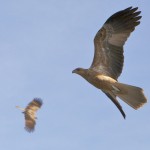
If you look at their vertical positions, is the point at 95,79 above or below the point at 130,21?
below

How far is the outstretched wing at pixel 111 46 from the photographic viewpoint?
16562 mm

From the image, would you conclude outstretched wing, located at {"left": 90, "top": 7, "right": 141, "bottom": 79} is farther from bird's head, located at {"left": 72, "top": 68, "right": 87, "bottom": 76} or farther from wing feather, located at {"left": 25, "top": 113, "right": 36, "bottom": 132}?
wing feather, located at {"left": 25, "top": 113, "right": 36, "bottom": 132}

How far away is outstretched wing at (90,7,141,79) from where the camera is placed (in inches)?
652

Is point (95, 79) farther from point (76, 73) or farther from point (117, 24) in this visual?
point (117, 24)

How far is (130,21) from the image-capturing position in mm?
16312

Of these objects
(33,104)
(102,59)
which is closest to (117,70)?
(102,59)

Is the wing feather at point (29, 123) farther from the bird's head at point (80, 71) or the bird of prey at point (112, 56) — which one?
the bird's head at point (80, 71)

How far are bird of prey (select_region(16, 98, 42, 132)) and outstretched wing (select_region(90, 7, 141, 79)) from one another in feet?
22.9

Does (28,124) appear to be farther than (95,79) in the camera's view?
Yes

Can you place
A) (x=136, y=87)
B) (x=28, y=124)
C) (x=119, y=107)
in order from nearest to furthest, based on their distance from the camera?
1. (x=136, y=87)
2. (x=119, y=107)
3. (x=28, y=124)

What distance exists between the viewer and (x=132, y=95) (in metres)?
15.7

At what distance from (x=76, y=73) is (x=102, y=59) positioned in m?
0.87

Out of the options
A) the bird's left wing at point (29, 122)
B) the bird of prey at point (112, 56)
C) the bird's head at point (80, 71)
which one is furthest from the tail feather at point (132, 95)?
the bird's left wing at point (29, 122)

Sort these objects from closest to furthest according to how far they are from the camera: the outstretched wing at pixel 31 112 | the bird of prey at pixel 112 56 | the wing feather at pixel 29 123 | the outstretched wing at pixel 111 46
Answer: the bird of prey at pixel 112 56, the outstretched wing at pixel 111 46, the wing feather at pixel 29 123, the outstretched wing at pixel 31 112
